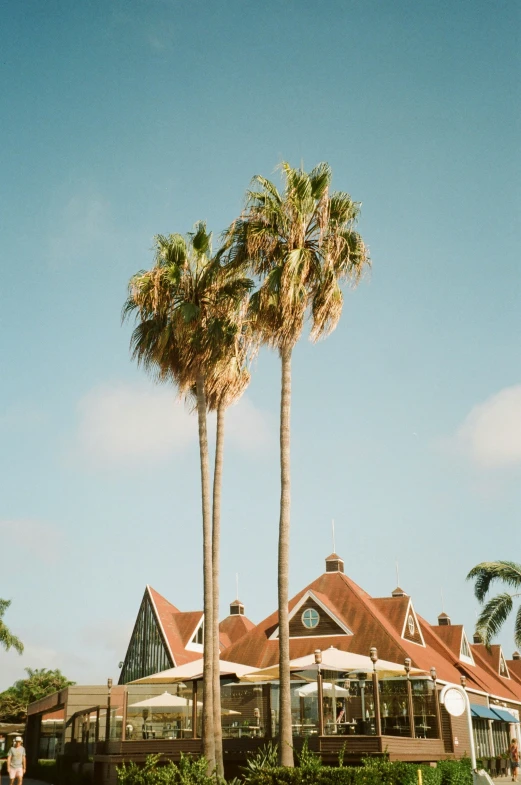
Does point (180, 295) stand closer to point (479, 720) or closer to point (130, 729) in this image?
point (130, 729)

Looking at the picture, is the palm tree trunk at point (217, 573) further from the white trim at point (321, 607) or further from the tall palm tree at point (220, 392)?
the white trim at point (321, 607)

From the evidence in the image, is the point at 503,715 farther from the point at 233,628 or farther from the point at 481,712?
the point at 233,628

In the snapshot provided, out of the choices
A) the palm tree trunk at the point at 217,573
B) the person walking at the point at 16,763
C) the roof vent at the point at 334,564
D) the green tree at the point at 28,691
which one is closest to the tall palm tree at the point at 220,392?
the palm tree trunk at the point at 217,573

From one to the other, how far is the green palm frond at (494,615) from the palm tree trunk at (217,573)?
1159cm

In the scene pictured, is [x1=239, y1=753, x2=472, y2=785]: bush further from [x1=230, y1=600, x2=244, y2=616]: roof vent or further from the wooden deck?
[x1=230, y1=600, x2=244, y2=616]: roof vent

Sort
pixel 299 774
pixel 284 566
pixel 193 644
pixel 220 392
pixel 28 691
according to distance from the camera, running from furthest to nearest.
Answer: pixel 28 691, pixel 193 644, pixel 220 392, pixel 284 566, pixel 299 774

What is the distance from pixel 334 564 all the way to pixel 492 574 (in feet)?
49.6

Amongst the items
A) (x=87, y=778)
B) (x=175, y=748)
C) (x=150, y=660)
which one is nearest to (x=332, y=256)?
(x=175, y=748)

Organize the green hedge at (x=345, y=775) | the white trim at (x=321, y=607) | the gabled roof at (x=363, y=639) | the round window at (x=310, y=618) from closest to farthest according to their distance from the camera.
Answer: the green hedge at (x=345, y=775) < the gabled roof at (x=363, y=639) < the white trim at (x=321, y=607) < the round window at (x=310, y=618)

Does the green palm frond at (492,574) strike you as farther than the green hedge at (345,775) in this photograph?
Yes

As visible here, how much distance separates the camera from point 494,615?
2697 centimetres

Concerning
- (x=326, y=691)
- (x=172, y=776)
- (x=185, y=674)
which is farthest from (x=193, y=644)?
(x=172, y=776)

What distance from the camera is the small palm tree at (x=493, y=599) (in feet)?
87.0

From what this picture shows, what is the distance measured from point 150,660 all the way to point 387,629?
2236cm
